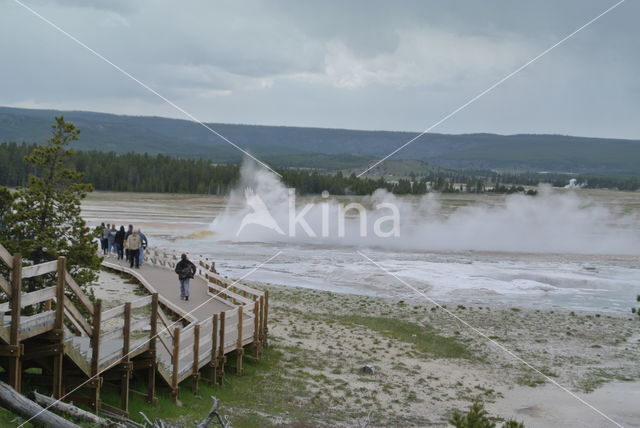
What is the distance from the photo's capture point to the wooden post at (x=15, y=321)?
30.3 ft

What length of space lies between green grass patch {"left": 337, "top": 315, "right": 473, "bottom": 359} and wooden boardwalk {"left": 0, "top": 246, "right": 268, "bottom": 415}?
17.2 feet

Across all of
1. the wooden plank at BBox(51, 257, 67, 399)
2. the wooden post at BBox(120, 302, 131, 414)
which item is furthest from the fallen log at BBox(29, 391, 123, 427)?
the wooden post at BBox(120, 302, 131, 414)

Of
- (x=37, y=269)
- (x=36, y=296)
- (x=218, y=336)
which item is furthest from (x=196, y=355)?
(x=37, y=269)

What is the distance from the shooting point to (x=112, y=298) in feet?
76.3

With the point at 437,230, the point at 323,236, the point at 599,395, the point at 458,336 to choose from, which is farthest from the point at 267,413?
the point at 437,230

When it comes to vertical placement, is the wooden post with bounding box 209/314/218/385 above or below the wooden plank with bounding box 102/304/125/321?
below

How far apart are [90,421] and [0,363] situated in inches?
81.2

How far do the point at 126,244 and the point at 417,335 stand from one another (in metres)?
13.1

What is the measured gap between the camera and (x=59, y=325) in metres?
10.1

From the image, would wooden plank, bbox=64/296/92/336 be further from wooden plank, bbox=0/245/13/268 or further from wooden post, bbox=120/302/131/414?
wooden plank, bbox=0/245/13/268

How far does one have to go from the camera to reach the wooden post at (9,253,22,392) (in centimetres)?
923

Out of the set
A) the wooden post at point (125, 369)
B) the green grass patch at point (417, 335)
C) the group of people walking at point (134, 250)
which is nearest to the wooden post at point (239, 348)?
the group of people walking at point (134, 250)

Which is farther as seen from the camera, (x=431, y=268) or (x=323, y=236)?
(x=323, y=236)

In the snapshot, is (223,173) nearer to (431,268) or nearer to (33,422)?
(431,268)
